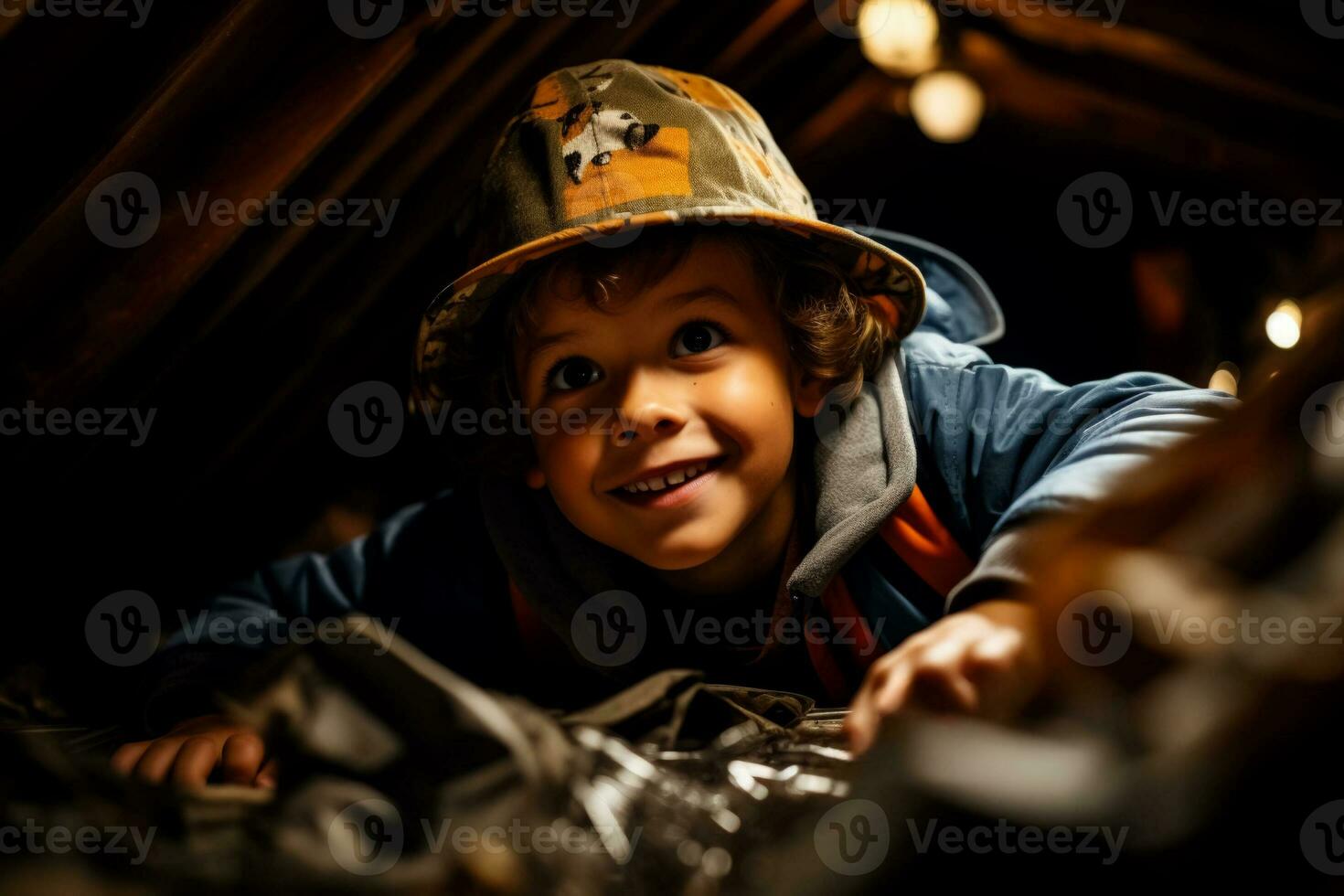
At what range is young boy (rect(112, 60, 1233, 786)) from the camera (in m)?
1.09

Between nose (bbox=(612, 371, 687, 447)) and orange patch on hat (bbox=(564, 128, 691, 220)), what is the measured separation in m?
→ 0.21

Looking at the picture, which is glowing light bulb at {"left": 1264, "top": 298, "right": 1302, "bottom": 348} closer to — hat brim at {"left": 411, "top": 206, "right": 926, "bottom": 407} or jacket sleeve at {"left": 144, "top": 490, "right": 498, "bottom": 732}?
hat brim at {"left": 411, "top": 206, "right": 926, "bottom": 407}

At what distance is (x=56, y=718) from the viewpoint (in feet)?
4.79

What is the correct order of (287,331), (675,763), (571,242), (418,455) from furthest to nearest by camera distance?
(418,455) → (287,331) → (571,242) → (675,763)

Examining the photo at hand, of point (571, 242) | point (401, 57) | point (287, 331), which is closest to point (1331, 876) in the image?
point (571, 242)

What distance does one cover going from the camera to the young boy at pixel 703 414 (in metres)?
1.09

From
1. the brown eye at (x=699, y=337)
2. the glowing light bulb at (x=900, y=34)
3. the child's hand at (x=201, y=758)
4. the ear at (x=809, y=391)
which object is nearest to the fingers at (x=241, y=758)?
the child's hand at (x=201, y=758)

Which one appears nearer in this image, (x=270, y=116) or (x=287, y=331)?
(x=270, y=116)

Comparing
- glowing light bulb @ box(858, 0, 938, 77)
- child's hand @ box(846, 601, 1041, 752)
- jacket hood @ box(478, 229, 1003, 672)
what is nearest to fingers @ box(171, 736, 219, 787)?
jacket hood @ box(478, 229, 1003, 672)

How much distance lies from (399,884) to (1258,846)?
1.27 ft

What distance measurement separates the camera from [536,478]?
4.52ft

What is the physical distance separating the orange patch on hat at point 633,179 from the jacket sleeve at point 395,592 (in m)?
0.63

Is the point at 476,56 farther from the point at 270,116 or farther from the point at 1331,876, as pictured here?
the point at 1331,876

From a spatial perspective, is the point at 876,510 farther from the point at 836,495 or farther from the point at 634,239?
the point at 634,239
